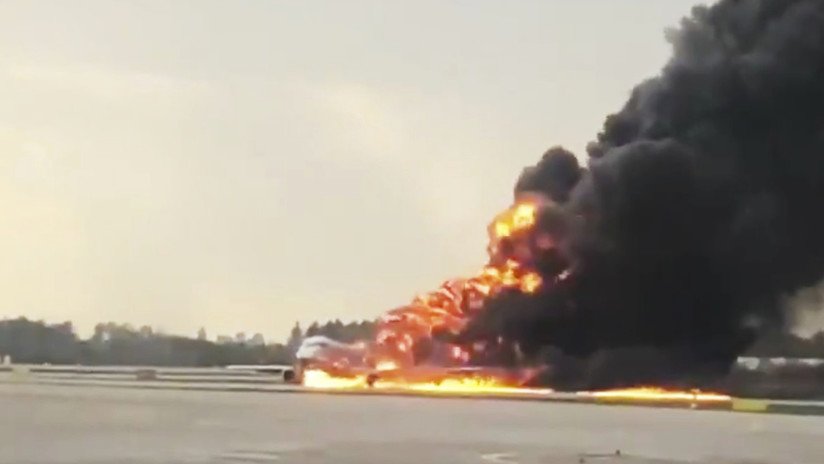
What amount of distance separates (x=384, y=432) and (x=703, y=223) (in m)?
28.9

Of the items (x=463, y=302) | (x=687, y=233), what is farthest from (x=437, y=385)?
(x=687, y=233)

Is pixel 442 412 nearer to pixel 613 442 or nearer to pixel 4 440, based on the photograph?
pixel 613 442

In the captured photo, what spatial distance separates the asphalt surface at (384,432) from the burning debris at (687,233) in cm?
1113

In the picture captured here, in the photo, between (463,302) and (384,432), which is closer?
(384,432)

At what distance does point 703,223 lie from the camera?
5519 cm

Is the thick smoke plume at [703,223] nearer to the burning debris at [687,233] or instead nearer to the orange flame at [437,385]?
the burning debris at [687,233]

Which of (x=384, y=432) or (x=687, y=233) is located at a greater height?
(x=687, y=233)

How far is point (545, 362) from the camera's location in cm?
5362

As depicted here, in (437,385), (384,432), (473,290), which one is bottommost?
(384,432)

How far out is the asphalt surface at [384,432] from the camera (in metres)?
23.1

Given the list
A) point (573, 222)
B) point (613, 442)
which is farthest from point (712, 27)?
point (613, 442)

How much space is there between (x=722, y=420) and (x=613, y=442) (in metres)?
9.66

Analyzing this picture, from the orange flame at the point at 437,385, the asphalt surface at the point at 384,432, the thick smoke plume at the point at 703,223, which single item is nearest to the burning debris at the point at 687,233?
the thick smoke plume at the point at 703,223

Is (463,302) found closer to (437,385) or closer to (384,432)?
(437,385)
